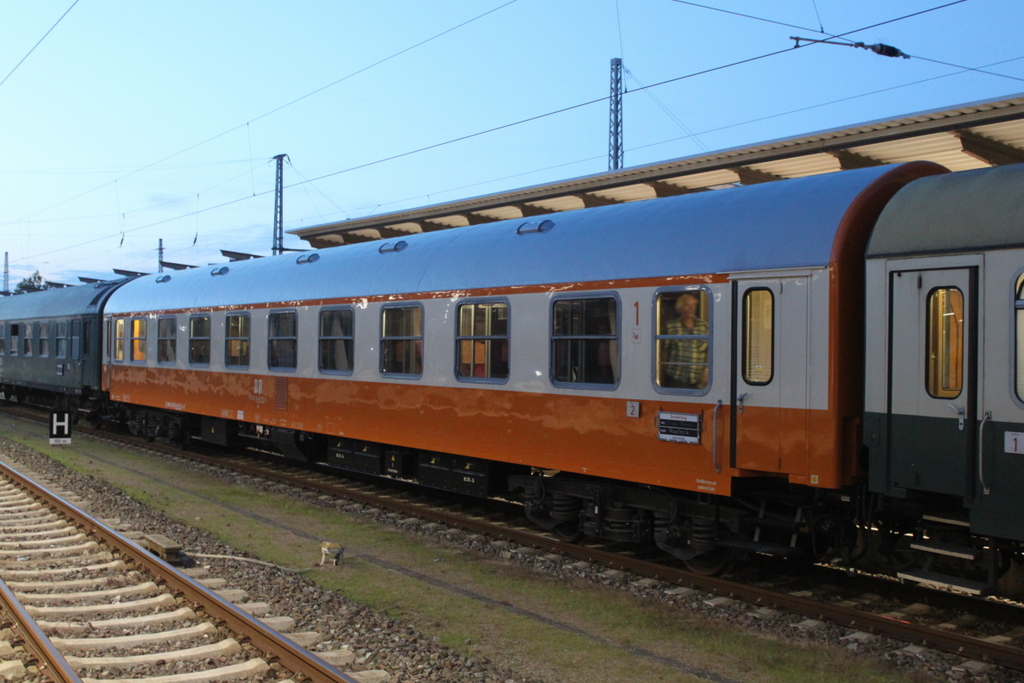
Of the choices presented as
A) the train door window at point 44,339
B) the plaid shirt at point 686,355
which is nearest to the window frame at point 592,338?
the plaid shirt at point 686,355

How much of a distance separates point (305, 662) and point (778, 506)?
4.30 m

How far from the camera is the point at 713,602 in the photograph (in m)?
7.50

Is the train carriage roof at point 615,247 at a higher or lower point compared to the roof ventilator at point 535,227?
lower

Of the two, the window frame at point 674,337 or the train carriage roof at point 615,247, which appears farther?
the window frame at point 674,337

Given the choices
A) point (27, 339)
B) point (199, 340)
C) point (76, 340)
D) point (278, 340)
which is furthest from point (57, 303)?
point (278, 340)

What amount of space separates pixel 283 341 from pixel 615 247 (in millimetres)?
7102

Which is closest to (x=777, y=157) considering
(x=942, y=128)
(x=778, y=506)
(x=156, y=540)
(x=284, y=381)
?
(x=942, y=128)

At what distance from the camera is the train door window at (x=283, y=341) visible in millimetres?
13656

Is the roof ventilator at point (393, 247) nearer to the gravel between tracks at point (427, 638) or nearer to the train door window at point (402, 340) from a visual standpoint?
the train door window at point (402, 340)

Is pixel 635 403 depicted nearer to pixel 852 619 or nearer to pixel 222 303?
pixel 852 619

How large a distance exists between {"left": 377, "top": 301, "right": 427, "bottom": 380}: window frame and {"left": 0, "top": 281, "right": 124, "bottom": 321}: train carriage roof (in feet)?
41.9

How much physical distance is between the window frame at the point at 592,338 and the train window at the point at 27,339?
22.4 m

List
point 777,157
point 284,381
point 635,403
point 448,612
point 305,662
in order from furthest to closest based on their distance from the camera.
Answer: point 284,381 < point 777,157 < point 635,403 < point 448,612 < point 305,662

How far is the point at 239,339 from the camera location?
15.2 m
